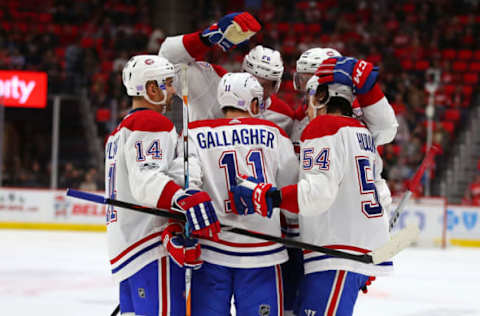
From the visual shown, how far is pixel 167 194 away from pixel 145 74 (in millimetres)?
499

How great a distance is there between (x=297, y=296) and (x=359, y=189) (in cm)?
56

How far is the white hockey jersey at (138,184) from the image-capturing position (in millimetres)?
2494

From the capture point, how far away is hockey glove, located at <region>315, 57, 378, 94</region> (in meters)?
2.55

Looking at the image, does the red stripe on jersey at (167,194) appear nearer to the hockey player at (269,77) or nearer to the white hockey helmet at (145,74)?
the white hockey helmet at (145,74)

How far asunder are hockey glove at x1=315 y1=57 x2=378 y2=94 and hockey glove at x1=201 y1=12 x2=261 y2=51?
0.50 m

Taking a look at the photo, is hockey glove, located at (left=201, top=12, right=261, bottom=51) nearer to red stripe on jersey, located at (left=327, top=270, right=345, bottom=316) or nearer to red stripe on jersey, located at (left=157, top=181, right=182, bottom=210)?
red stripe on jersey, located at (left=157, top=181, right=182, bottom=210)

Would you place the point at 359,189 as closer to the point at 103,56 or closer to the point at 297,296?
the point at 297,296

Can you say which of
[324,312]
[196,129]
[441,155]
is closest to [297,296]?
[324,312]

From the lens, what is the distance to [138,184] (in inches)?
98.6

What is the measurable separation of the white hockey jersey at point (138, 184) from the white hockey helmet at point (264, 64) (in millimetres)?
716

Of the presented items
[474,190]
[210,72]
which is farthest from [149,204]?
[474,190]

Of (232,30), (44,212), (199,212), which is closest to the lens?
(199,212)

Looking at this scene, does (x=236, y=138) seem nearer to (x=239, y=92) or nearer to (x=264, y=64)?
(x=239, y=92)

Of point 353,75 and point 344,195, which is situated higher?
point 353,75
